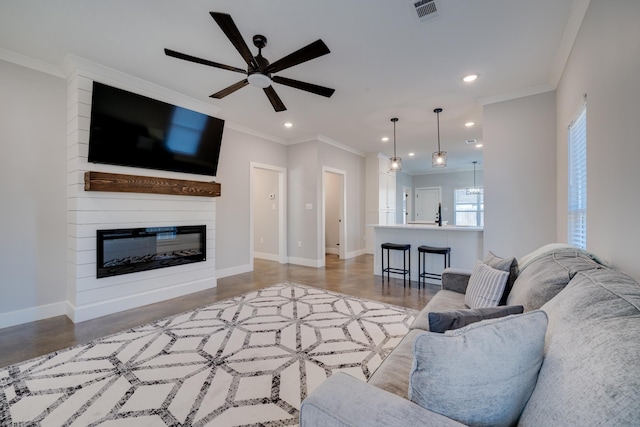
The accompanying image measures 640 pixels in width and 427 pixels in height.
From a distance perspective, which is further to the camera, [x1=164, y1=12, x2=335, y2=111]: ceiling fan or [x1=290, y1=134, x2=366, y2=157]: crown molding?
[x1=290, y1=134, x2=366, y2=157]: crown molding

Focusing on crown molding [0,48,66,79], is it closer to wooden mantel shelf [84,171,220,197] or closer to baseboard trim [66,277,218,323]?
wooden mantel shelf [84,171,220,197]

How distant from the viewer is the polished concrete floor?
8.08ft

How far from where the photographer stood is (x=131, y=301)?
334 cm

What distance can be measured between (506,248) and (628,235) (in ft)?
7.86

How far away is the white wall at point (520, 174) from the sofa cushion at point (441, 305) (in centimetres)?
187

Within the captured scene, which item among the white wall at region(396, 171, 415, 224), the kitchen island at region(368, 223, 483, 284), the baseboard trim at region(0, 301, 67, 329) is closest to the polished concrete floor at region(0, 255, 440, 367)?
the baseboard trim at region(0, 301, 67, 329)

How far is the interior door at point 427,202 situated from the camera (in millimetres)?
10266

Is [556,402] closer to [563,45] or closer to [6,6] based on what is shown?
[563,45]

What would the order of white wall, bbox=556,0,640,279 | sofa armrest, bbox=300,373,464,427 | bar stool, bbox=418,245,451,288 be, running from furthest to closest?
bar stool, bbox=418,245,451,288 < white wall, bbox=556,0,640,279 < sofa armrest, bbox=300,373,464,427

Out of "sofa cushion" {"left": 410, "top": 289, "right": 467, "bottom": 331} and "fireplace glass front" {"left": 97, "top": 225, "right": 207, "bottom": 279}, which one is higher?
"fireplace glass front" {"left": 97, "top": 225, "right": 207, "bottom": 279}

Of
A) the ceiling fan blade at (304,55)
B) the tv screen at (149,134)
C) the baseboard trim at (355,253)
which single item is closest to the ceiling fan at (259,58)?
the ceiling fan blade at (304,55)

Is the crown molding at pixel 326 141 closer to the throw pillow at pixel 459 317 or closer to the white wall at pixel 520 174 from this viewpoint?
the white wall at pixel 520 174

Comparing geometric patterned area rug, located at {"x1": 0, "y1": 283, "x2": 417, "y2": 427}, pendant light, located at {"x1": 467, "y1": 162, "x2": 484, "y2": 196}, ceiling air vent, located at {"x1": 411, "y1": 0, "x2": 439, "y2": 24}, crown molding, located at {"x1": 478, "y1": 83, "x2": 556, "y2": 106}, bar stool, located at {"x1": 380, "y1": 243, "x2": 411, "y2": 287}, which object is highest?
ceiling air vent, located at {"x1": 411, "y1": 0, "x2": 439, "y2": 24}

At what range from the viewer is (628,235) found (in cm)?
147
